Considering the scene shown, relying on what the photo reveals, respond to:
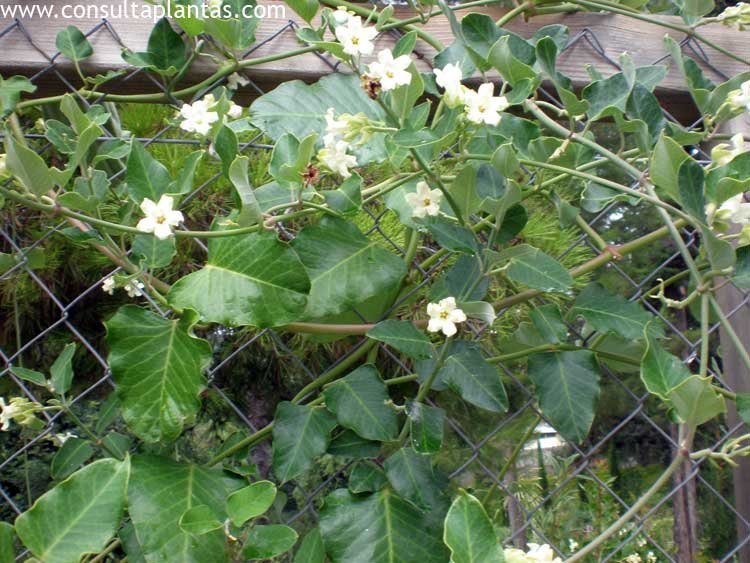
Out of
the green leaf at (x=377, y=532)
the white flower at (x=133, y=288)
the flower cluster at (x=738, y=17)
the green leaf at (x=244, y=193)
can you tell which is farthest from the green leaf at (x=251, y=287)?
the flower cluster at (x=738, y=17)

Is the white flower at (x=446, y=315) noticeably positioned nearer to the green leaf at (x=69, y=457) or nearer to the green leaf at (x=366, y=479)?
the green leaf at (x=366, y=479)

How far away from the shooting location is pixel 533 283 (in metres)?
0.80

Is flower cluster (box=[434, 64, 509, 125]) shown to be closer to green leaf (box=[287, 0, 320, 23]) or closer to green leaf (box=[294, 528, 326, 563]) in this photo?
green leaf (box=[287, 0, 320, 23])

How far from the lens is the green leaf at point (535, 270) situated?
0.80 m

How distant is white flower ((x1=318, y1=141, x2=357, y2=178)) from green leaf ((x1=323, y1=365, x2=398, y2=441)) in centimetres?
26

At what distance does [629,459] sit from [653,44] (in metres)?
4.19

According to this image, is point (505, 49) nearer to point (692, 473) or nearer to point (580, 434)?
point (580, 434)

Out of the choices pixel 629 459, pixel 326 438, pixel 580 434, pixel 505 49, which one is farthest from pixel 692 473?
pixel 629 459

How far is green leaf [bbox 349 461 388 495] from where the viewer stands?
0.85 metres

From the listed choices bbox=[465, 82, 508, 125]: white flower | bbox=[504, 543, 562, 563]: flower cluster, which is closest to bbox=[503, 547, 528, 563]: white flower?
bbox=[504, 543, 562, 563]: flower cluster

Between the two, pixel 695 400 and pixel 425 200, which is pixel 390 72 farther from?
pixel 695 400

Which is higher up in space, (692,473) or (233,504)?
(233,504)

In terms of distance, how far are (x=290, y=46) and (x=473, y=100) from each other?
1.39 feet

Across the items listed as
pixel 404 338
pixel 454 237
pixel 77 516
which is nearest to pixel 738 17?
pixel 454 237
